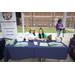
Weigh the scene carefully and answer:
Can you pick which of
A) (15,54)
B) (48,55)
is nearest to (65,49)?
(48,55)

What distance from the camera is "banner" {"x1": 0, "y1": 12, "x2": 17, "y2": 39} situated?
2.63 metres

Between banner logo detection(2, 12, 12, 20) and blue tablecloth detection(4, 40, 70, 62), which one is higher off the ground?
banner logo detection(2, 12, 12, 20)

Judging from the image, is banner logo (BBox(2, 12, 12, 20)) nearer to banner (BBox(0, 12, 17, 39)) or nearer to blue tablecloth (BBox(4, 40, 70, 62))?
banner (BBox(0, 12, 17, 39))

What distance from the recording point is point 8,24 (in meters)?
2.73

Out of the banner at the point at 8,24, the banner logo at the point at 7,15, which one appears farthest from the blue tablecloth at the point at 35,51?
the banner logo at the point at 7,15

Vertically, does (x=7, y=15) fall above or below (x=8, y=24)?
above

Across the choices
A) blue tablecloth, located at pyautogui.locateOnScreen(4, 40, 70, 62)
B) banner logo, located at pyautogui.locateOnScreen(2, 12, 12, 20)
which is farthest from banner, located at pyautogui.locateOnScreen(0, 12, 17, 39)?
blue tablecloth, located at pyautogui.locateOnScreen(4, 40, 70, 62)

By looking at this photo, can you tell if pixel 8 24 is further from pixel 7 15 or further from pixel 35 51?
pixel 35 51

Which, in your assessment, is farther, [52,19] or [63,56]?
[52,19]

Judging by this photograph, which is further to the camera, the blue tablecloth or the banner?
the banner

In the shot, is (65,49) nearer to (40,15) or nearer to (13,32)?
(13,32)

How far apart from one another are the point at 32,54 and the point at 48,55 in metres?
0.46

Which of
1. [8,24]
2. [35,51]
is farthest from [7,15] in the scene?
[35,51]

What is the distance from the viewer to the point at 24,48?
1768 mm
